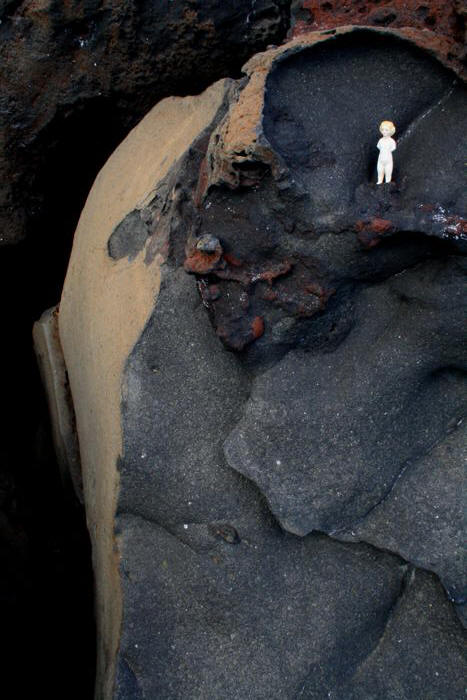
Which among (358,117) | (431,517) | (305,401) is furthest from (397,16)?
(431,517)

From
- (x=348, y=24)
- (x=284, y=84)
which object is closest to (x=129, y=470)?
(x=284, y=84)

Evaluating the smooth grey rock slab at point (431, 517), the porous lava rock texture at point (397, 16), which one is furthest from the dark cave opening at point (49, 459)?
the smooth grey rock slab at point (431, 517)

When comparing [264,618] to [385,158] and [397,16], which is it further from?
[397,16]

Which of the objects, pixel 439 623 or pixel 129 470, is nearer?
pixel 439 623

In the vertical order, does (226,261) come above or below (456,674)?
above

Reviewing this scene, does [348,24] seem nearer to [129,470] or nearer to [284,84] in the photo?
[284,84]
